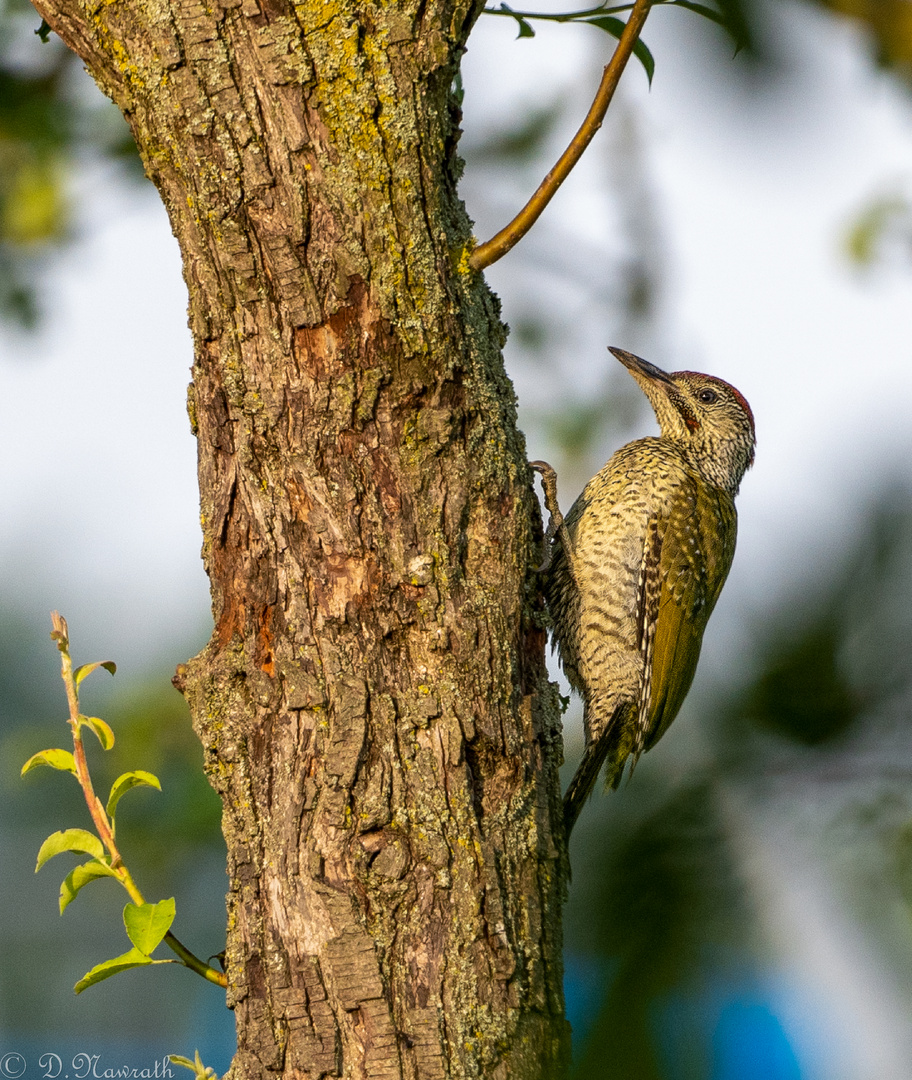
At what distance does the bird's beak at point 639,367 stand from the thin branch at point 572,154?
1.79m

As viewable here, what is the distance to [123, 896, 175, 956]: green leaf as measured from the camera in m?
1.58

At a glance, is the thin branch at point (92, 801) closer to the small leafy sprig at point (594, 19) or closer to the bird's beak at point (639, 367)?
the small leafy sprig at point (594, 19)

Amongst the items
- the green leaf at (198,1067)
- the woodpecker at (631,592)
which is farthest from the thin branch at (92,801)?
the woodpecker at (631,592)

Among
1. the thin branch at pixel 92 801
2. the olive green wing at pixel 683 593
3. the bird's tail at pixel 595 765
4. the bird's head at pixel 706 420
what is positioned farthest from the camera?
the bird's head at pixel 706 420

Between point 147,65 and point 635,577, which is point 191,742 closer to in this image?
point 635,577

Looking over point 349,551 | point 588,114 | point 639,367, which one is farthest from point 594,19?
point 639,367

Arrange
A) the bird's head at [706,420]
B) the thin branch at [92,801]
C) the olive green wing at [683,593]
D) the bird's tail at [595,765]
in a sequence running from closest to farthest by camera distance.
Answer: the thin branch at [92,801] < the bird's tail at [595,765] < the olive green wing at [683,593] < the bird's head at [706,420]

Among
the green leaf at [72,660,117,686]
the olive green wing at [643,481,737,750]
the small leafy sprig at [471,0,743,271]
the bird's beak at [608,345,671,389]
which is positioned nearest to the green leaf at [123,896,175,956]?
the green leaf at [72,660,117,686]

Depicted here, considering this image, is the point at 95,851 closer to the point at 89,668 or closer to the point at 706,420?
the point at 89,668

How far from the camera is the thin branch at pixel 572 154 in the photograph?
164cm

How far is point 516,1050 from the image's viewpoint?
1561 millimetres

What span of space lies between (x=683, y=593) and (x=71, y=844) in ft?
7.74

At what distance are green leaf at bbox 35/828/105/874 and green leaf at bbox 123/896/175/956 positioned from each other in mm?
95

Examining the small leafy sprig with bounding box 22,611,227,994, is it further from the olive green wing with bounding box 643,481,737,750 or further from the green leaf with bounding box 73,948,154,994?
the olive green wing with bounding box 643,481,737,750
